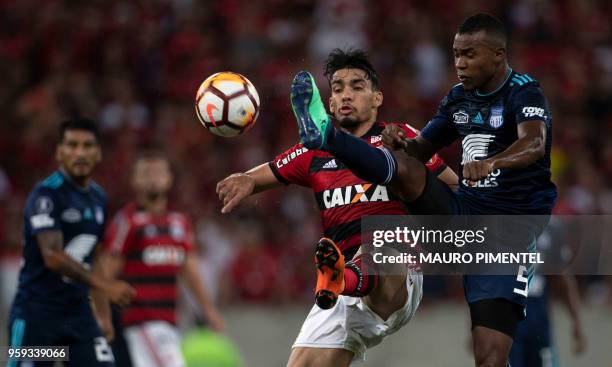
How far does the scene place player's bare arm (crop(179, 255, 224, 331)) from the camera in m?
9.98

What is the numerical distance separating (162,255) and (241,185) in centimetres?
348

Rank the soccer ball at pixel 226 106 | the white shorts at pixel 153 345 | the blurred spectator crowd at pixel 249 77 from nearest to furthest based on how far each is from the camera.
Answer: the soccer ball at pixel 226 106, the white shorts at pixel 153 345, the blurred spectator crowd at pixel 249 77

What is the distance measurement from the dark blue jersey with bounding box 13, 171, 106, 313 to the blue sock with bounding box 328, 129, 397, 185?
267cm

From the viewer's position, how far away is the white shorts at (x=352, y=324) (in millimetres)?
6805

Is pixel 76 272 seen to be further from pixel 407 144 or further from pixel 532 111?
pixel 532 111

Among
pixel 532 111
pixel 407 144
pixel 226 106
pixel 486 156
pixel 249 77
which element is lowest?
pixel 486 156

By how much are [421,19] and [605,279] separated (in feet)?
17.4

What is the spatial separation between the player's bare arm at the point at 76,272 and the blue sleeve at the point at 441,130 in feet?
7.78

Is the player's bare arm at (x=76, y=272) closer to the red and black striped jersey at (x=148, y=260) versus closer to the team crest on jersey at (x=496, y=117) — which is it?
the red and black striped jersey at (x=148, y=260)

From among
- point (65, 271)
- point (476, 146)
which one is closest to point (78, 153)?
point (65, 271)

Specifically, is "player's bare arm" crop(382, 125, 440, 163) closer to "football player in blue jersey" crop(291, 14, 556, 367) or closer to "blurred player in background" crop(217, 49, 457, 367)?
"football player in blue jersey" crop(291, 14, 556, 367)

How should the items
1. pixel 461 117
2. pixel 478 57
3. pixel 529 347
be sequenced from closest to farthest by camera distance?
pixel 478 57, pixel 461 117, pixel 529 347

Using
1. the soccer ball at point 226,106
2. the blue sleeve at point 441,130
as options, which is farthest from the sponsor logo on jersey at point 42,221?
the blue sleeve at point 441,130

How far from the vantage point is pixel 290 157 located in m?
7.18
